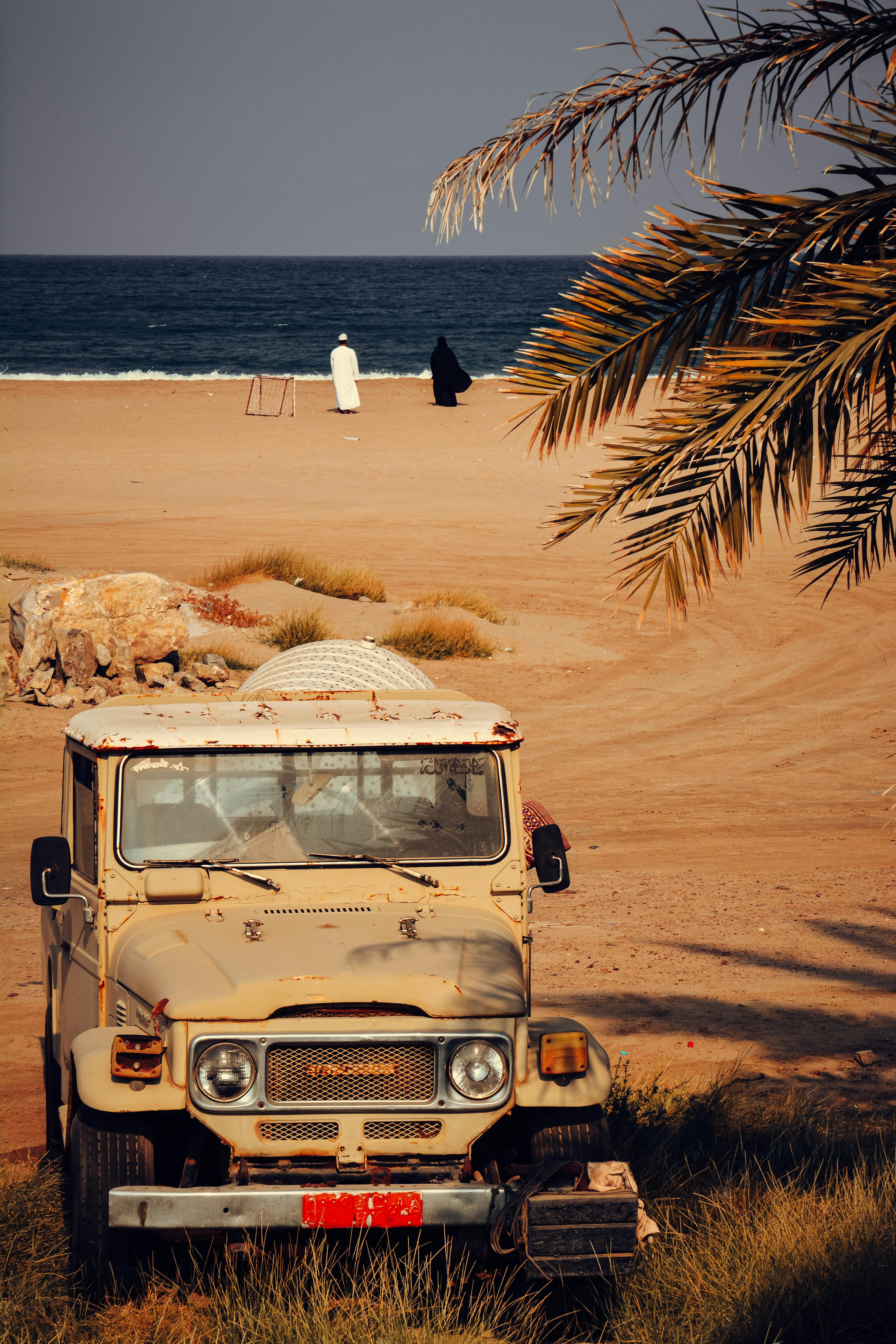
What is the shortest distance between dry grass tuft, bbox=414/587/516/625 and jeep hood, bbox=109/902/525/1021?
12098mm

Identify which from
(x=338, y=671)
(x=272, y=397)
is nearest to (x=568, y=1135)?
(x=338, y=671)

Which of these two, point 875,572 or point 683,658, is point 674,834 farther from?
point 875,572

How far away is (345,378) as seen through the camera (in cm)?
3300

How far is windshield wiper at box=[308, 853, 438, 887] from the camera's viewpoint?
484cm

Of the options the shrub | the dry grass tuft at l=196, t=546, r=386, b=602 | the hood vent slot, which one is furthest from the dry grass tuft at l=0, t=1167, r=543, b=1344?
the dry grass tuft at l=196, t=546, r=386, b=602

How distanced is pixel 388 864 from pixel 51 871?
1.20m

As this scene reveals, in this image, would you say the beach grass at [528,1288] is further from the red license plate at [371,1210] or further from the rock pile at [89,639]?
the rock pile at [89,639]

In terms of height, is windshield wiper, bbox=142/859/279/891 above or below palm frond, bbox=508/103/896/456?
below

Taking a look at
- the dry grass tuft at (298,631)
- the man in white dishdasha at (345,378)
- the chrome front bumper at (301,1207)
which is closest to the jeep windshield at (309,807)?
the chrome front bumper at (301,1207)

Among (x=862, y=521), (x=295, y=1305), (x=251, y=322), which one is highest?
(x=251, y=322)

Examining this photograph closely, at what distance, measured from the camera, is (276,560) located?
1797 centimetres

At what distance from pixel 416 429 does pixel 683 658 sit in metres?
16.9

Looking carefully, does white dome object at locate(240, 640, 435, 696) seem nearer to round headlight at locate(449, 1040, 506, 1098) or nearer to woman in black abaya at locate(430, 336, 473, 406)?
round headlight at locate(449, 1040, 506, 1098)

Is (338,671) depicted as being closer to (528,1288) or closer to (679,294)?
(679,294)
